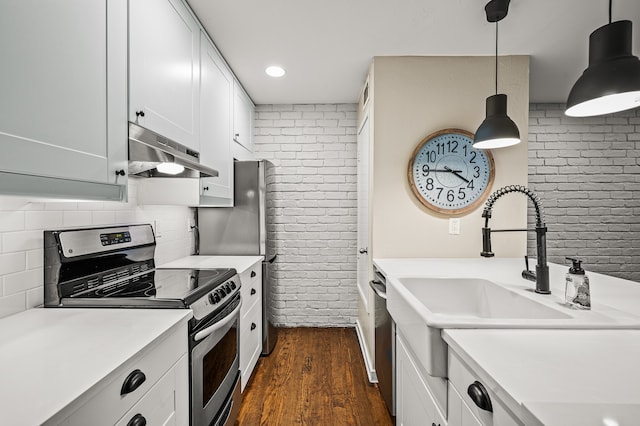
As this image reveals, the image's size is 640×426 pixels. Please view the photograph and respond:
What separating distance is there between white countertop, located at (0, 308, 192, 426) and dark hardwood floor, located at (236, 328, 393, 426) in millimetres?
1232

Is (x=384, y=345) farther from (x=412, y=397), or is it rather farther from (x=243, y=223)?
(x=243, y=223)

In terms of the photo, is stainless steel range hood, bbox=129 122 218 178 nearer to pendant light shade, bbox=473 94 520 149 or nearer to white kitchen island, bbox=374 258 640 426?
white kitchen island, bbox=374 258 640 426

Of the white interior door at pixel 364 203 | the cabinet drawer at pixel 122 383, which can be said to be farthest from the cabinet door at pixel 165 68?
the white interior door at pixel 364 203

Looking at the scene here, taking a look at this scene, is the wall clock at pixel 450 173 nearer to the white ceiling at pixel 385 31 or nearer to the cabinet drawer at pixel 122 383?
the white ceiling at pixel 385 31

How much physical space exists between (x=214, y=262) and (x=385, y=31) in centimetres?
197

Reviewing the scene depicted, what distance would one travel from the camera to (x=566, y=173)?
3.33m

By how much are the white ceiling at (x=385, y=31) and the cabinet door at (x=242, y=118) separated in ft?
0.71

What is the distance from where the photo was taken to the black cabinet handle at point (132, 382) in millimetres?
866

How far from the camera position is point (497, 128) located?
1.79 meters

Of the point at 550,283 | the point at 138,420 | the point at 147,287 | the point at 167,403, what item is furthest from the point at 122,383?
the point at 550,283

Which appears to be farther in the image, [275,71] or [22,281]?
[275,71]

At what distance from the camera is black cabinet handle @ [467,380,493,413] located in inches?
29.0

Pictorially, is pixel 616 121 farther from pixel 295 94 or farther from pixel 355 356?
pixel 355 356

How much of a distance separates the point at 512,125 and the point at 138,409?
209 centimetres
